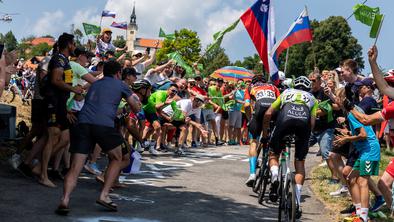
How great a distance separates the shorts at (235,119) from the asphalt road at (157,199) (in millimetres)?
7218

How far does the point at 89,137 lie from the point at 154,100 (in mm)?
7034

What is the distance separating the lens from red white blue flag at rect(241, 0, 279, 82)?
1461 centimetres

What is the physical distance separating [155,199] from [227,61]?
98166 millimetres

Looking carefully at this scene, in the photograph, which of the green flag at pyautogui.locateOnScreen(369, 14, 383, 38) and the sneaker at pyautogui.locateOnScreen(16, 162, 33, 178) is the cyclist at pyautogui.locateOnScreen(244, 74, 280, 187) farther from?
the sneaker at pyautogui.locateOnScreen(16, 162, 33, 178)

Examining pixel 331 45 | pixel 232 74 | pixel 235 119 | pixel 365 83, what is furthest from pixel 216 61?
pixel 365 83

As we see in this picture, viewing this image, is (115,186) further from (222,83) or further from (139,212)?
(222,83)

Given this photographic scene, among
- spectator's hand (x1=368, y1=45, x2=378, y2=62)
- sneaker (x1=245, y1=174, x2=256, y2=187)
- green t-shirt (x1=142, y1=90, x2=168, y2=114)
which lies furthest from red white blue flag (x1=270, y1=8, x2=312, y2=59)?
spectator's hand (x1=368, y1=45, x2=378, y2=62)

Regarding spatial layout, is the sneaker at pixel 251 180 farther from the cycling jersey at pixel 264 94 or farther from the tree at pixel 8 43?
the tree at pixel 8 43

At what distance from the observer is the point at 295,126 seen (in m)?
7.27

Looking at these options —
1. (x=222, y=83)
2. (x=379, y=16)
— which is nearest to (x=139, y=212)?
(x=379, y=16)

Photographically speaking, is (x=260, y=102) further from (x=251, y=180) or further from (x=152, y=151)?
(x=152, y=151)

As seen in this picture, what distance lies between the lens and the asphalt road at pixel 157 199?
6852 millimetres

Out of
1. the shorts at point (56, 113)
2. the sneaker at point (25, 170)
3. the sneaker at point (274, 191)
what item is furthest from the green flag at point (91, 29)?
the sneaker at point (274, 191)

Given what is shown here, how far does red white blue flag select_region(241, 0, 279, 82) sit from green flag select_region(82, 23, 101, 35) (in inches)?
163
